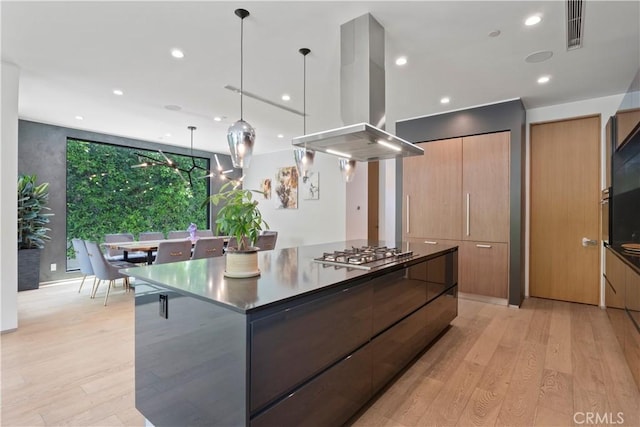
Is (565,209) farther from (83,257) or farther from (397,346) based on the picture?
(83,257)

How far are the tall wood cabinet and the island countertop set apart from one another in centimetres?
246

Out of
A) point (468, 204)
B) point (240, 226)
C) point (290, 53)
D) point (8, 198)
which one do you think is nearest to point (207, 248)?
point (8, 198)

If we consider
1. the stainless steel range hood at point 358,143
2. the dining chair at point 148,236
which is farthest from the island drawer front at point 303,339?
the dining chair at point 148,236

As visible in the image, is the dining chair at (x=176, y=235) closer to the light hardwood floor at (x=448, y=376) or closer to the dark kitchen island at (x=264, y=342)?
the light hardwood floor at (x=448, y=376)

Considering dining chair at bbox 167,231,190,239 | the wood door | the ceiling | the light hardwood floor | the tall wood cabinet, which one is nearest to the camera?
the light hardwood floor

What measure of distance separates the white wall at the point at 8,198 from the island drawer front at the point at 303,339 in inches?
139

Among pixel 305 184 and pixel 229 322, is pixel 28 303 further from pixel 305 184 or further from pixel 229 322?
pixel 305 184

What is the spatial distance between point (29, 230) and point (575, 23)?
22.6ft

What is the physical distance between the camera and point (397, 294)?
231 centimetres

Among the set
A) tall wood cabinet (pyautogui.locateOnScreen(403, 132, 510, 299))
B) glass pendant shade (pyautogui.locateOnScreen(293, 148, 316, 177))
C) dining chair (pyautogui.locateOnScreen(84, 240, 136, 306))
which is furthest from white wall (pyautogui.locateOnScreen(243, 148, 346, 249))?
dining chair (pyautogui.locateOnScreen(84, 240, 136, 306))

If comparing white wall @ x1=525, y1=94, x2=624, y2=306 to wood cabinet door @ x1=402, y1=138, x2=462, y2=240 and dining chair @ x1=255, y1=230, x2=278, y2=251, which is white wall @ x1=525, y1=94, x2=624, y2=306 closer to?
wood cabinet door @ x1=402, y1=138, x2=462, y2=240

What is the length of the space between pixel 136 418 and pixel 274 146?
6363mm

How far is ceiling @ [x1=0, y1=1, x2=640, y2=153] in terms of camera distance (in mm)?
2379

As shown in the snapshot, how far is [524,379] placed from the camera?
7.76ft
